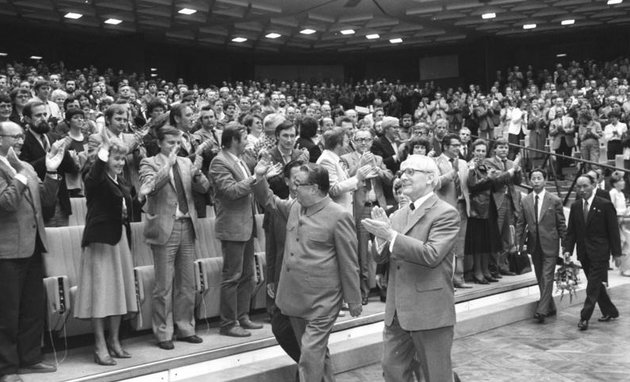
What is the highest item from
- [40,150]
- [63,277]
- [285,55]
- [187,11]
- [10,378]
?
[187,11]

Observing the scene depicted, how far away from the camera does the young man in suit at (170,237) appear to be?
5176 millimetres

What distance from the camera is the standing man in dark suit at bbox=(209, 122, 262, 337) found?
17.8 feet

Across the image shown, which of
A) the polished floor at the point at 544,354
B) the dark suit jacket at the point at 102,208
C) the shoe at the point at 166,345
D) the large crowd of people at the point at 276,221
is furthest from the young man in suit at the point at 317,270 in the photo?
the polished floor at the point at 544,354

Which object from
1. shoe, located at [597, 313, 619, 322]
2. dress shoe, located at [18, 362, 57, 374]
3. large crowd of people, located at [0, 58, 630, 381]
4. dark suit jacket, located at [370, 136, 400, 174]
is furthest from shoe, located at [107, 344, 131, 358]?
shoe, located at [597, 313, 619, 322]

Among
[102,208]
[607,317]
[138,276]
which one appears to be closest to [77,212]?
[138,276]

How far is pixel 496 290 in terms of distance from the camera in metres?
7.91

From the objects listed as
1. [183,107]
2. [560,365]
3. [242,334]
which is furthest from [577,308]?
[183,107]

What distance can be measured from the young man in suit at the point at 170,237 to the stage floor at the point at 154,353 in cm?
16

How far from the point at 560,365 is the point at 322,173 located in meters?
2.91

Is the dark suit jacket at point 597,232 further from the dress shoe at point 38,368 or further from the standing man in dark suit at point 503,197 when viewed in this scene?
the dress shoe at point 38,368

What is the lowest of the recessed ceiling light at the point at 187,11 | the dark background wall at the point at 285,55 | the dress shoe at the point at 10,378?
the dress shoe at the point at 10,378

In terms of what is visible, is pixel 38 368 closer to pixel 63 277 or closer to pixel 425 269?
pixel 63 277

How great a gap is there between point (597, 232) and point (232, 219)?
4124mm

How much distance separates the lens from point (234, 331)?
18.1 ft
